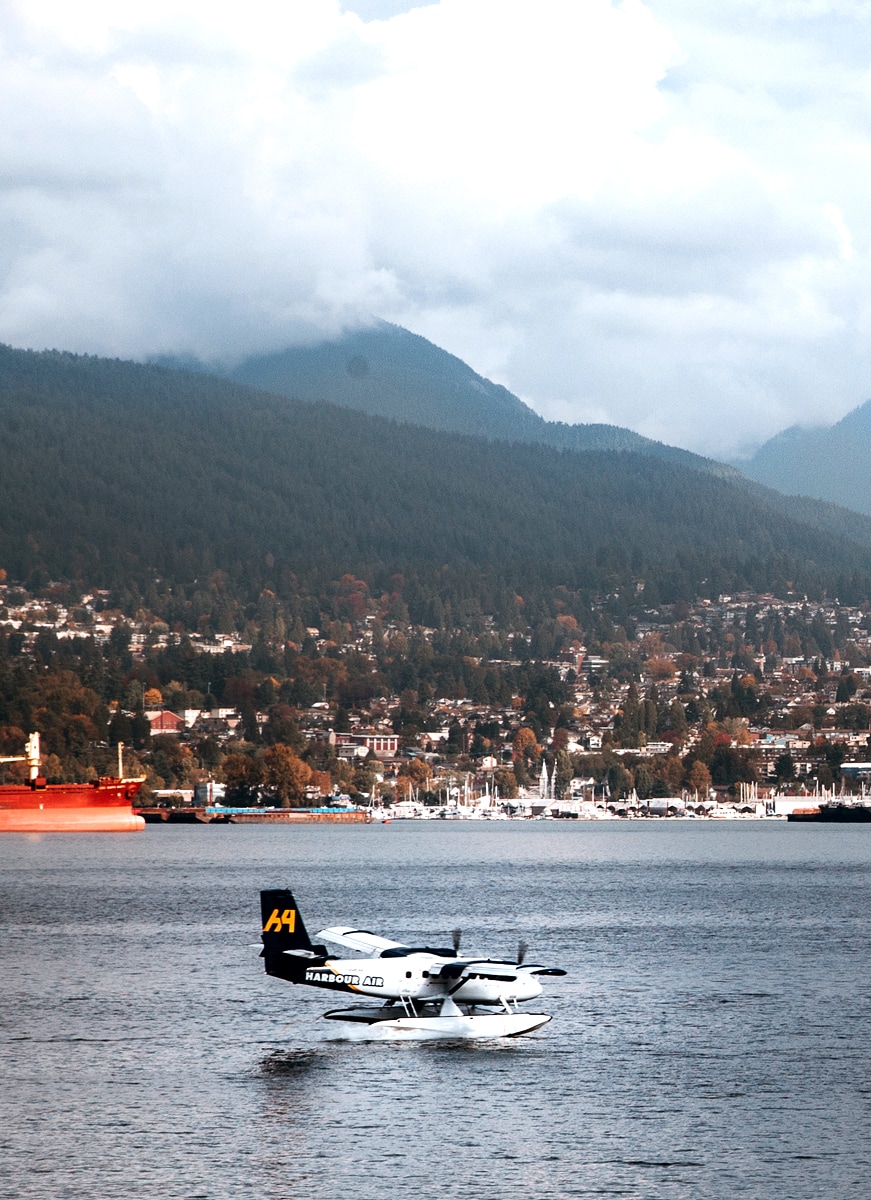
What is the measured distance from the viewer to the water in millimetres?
34562

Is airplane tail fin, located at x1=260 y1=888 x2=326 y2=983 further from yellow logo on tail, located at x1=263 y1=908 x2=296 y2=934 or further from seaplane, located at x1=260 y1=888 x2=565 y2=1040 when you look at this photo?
seaplane, located at x1=260 y1=888 x2=565 y2=1040

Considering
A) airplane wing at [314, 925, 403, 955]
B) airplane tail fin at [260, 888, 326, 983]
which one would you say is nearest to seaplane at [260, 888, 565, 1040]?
airplane tail fin at [260, 888, 326, 983]

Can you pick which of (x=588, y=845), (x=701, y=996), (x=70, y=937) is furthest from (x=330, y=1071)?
(x=588, y=845)

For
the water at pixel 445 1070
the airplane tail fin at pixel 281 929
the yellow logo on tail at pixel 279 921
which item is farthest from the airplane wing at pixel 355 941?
the water at pixel 445 1070

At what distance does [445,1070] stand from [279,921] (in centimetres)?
756

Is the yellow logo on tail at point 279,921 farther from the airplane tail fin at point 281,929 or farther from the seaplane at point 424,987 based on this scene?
the seaplane at point 424,987

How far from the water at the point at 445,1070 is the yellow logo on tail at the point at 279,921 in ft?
8.89

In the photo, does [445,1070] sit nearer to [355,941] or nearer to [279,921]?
[355,941]

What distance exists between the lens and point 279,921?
49969 mm

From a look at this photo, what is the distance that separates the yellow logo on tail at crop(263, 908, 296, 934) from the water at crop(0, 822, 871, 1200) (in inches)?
107

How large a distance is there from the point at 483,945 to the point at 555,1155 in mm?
37112

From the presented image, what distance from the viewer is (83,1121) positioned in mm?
38562

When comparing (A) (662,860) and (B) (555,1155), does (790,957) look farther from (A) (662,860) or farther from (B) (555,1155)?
(A) (662,860)

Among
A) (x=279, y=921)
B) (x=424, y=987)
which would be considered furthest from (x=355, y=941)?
(x=424, y=987)
